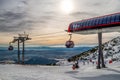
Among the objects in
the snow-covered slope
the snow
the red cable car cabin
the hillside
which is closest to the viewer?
the snow

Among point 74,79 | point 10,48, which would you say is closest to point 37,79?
point 74,79

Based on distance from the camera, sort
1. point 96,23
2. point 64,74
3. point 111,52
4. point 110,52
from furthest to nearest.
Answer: point 110,52 < point 111,52 < point 96,23 < point 64,74

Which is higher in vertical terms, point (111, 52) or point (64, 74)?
point (111, 52)

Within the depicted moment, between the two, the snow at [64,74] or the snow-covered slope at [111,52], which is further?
the snow-covered slope at [111,52]

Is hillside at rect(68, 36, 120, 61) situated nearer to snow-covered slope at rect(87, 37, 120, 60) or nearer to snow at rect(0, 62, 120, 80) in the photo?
snow-covered slope at rect(87, 37, 120, 60)

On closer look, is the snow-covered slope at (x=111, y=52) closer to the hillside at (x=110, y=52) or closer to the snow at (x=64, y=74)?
the hillside at (x=110, y=52)

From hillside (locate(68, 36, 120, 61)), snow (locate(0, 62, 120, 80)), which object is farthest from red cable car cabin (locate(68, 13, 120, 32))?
hillside (locate(68, 36, 120, 61))

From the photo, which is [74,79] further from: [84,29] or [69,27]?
[69,27]

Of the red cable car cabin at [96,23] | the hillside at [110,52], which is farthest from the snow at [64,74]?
the hillside at [110,52]

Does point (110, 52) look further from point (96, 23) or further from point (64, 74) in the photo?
point (64, 74)

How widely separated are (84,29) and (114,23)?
17.7 feet

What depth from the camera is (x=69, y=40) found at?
37312 mm

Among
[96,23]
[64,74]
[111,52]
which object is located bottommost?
[64,74]

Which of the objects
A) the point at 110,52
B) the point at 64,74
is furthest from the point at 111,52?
the point at 64,74
